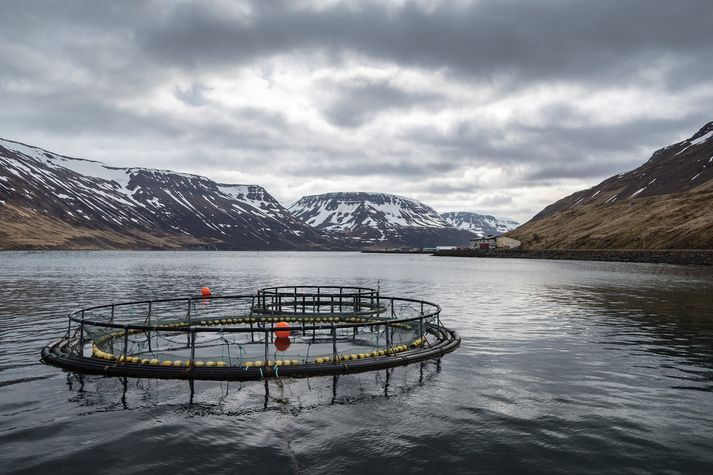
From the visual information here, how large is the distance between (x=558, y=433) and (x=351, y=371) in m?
10.2

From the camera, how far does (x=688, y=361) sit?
27.8 meters

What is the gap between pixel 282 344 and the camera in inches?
1230

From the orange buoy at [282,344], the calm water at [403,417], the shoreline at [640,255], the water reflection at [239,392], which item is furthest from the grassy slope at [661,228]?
the water reflection at [239,392]

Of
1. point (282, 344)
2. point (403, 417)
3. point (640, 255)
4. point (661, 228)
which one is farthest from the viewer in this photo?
point (661, 228)

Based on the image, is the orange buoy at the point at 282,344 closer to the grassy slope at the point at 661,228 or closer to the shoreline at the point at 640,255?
the shoreline at the point at 640,255

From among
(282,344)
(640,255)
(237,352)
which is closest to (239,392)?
(237,352)

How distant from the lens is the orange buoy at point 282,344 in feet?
99.2

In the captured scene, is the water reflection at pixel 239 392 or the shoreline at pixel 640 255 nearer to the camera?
the water reflection at pixel 239 392

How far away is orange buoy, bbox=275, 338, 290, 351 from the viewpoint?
1190 inches

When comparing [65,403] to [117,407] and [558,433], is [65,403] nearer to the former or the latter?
[117,407]

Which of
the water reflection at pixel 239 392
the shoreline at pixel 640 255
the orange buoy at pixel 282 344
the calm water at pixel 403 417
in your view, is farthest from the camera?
the shoreline at pixel 640 255

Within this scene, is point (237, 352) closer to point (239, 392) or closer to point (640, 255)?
point (239, 392)

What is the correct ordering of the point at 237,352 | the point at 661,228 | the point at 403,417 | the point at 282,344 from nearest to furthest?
the point at 403,417 → the point at 237,352 → the point at 282,344 → the point at 661,228

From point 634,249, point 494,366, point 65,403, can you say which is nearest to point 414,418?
point 494,366
